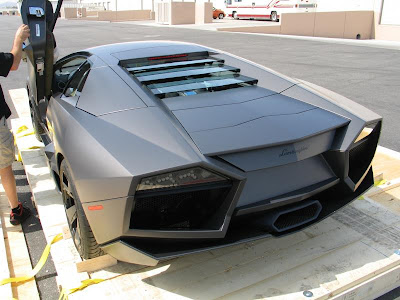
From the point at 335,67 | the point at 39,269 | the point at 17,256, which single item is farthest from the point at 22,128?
the point at 335,67

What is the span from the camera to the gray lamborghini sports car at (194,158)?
1.90m

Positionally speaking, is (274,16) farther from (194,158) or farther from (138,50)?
(194,158)

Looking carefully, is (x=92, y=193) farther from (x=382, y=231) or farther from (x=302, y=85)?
(x=382, y=231)

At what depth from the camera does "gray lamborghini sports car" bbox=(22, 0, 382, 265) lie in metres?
1.90

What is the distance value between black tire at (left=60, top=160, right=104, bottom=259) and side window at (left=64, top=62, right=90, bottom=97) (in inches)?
21.7

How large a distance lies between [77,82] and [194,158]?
4.45 feet

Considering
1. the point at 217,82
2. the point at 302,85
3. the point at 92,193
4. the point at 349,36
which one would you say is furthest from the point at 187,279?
the point at 349,36

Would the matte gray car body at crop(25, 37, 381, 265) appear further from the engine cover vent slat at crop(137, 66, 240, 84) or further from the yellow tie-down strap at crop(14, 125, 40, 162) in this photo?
the yellow tie-down strap at crop(14, 125, 40, 162)

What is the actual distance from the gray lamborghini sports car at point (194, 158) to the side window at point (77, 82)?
20 millimetres

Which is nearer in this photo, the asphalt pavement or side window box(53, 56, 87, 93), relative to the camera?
side window box(53, 56, 87, 93)

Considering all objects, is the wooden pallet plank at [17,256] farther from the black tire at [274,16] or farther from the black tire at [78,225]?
the black tire at [274,16]

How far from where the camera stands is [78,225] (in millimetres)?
2260

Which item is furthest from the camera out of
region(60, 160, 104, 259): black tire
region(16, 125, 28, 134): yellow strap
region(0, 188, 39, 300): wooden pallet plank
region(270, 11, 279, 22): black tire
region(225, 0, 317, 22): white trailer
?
region(270, 11, 279, 22): black tire

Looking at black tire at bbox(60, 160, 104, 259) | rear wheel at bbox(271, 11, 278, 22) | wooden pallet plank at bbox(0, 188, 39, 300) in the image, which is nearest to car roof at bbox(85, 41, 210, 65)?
black tire at bbox(60, 160, 104, 259)
